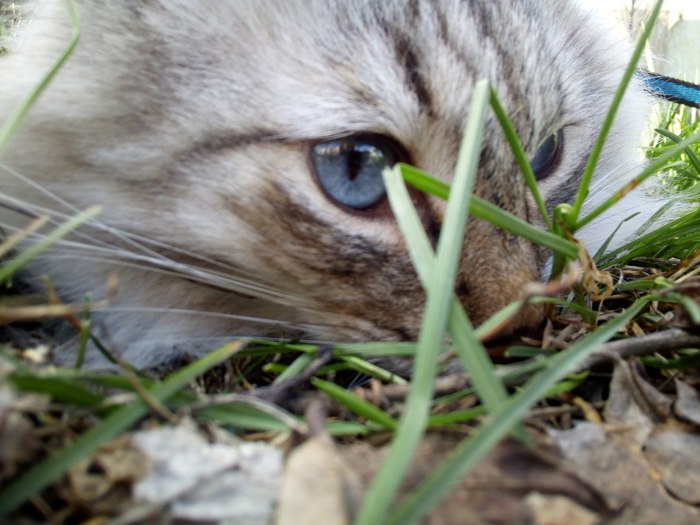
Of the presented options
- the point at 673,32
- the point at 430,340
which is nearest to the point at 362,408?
the point at 430,340

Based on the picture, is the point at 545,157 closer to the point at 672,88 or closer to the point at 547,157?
the point at 547,157

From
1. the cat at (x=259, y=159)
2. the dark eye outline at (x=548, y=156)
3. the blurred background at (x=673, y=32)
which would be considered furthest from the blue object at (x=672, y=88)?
the cat at (x=259, y=159)

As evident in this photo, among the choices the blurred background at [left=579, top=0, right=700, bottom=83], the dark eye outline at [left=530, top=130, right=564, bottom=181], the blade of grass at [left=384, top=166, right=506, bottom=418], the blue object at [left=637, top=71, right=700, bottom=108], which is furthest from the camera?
the blurred background at [left=579, top=0, right=700, bottom=83]

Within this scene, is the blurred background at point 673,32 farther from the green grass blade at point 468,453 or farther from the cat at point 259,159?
the green grass blade at point 468,453

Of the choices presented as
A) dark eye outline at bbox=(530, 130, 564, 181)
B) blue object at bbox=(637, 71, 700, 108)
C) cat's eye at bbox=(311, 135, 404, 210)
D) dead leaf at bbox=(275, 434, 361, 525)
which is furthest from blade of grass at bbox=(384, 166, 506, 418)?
blue object at bbox=(637, 71, 700, 108)

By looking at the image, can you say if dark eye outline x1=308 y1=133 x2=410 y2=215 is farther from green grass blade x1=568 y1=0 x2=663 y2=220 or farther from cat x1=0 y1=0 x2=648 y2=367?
green grass blade x1=568 y1=0 x2=663 y2=220

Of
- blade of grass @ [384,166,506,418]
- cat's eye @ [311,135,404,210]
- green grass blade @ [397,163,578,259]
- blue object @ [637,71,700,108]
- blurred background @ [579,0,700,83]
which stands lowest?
blade of grass @ [384,166,506,418]

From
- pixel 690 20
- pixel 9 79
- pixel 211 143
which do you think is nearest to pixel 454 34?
pixel 211 143
